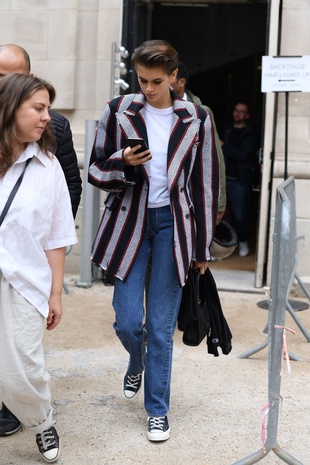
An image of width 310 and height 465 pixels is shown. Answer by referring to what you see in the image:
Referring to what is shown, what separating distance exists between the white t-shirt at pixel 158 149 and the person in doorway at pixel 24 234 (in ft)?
2.12

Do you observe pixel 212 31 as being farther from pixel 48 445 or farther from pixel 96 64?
pixel 48 445

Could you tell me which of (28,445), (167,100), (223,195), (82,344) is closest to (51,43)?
(223,195)

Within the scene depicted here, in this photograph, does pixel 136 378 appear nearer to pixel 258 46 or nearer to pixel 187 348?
pixel 187 348

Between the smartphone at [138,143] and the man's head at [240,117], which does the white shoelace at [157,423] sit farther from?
the man's head at [240,117]

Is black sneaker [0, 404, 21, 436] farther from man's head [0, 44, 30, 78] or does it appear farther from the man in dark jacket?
man's head [0, 44, 30, 78]

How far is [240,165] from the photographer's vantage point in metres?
9.83

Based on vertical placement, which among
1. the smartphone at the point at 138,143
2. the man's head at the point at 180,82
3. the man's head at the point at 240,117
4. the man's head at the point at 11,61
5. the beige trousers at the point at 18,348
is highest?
the man's head at the point at 240,117

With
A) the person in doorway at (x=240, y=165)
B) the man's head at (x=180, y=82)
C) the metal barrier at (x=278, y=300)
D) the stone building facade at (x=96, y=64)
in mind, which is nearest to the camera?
the metal barrier at (x=278, y=300)

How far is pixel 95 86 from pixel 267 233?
2.23 meters

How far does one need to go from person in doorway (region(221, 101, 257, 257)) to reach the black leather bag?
545 cm

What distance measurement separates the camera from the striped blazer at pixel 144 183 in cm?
405

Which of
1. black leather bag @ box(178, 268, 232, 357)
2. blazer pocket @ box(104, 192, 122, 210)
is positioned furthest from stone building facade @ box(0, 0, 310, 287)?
blazer pocket @ box(104, 192, 122, 210)

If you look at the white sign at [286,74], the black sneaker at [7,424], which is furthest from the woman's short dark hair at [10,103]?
the white sign at [286,74]

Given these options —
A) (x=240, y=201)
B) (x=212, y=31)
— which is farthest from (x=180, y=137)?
(x=212, y=31)
